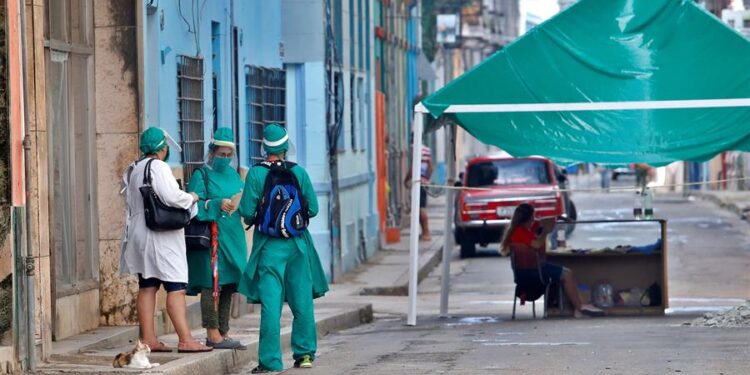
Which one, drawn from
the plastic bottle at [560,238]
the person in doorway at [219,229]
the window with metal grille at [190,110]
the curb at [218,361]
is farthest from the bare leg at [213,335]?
the plastic bottle at [560,238]

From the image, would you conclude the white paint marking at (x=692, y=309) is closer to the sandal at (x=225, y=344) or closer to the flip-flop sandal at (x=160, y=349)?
the sandal at (x=225, y=344)

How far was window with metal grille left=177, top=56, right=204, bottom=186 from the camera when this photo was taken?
1567 cm

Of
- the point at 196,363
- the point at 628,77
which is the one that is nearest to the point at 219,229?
the point at 196,363

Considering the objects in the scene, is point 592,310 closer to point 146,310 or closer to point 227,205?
point 227,205

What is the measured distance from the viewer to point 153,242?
1184 cm

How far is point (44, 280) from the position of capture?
1129cm

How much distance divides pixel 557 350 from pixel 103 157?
13.0ft

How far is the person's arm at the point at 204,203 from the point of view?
40.9 ft

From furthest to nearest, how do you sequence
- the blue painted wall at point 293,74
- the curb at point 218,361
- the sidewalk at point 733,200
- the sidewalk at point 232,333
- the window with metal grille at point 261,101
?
the sidewalk at point 733,200 < the window with metal grille at point 261,101 < the blue painted wall at point 293,74 < the sidewalk at point 232,333 < the curb at point 218,361

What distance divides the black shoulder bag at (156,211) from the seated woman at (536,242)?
274 inches

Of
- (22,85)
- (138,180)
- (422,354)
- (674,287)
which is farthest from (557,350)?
(674,287)

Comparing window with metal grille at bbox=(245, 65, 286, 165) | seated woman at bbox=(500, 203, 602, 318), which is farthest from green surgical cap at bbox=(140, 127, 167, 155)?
window with metal grille at bbox=(245, 65, 286, 165)

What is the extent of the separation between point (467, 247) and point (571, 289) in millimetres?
14020

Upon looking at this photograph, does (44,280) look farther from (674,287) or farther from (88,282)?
(674,287)
